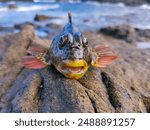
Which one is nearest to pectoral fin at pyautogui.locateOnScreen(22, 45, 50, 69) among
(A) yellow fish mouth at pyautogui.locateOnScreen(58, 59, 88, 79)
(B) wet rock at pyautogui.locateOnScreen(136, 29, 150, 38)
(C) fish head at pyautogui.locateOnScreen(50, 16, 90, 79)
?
(C) fish head at pyautogui.locateOnScreen(50, 16, 90, 79)

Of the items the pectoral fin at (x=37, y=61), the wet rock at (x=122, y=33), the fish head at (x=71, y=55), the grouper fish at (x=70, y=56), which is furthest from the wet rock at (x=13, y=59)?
the wet rock at (x=122, y=33)

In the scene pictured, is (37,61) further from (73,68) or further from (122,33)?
(122,33)

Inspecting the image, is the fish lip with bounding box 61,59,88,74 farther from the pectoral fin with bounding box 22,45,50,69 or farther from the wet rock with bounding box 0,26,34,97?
the wet rock with bounding box 0,26,34,97

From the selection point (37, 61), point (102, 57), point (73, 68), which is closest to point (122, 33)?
point (102, 57)

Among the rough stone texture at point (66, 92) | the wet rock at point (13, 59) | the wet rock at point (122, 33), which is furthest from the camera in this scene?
the wet rock at point (122, 33)

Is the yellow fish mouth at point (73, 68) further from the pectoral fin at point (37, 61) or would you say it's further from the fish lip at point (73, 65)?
the pectoral fin at point (37, 61)

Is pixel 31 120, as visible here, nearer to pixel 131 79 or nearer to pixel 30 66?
pixel 30 66

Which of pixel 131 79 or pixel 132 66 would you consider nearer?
pixel 131 79

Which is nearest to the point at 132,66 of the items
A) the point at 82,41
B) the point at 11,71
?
the point at 11,71
